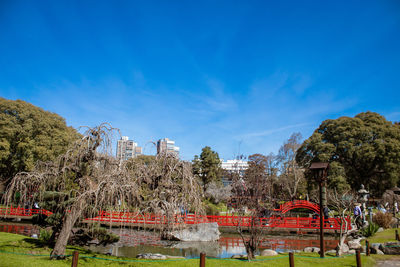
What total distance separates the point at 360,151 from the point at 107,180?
2636cm

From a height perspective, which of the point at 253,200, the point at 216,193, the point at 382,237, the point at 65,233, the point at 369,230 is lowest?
the point at 382,237

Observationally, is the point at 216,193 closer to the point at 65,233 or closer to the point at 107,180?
the point at 65,233

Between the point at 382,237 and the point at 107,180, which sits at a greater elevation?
the point at 107,180

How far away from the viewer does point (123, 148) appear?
9.20 meters

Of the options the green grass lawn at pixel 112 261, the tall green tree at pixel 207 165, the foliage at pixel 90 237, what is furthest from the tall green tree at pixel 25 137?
the tall green tree at pixel 207 165

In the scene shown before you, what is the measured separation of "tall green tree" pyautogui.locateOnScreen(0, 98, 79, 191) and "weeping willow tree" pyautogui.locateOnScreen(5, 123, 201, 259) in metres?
15.4

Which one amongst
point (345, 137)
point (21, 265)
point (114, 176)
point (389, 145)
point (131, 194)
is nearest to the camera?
point (21, 265)

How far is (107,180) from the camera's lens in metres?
7.52

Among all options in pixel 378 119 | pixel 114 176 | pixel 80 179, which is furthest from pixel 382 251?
pixel 378 119

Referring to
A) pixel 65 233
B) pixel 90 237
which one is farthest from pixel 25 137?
pixel 65 233

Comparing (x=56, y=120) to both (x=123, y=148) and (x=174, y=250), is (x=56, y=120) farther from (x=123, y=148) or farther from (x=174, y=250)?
(x=123, y=148)

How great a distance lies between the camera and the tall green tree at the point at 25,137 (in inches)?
906

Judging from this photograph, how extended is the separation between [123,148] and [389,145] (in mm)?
26480

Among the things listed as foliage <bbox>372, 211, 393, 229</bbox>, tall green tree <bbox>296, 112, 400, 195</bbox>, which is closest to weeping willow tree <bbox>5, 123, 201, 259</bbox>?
foliage <bbox>372, 211, 393, 229</bbox>
